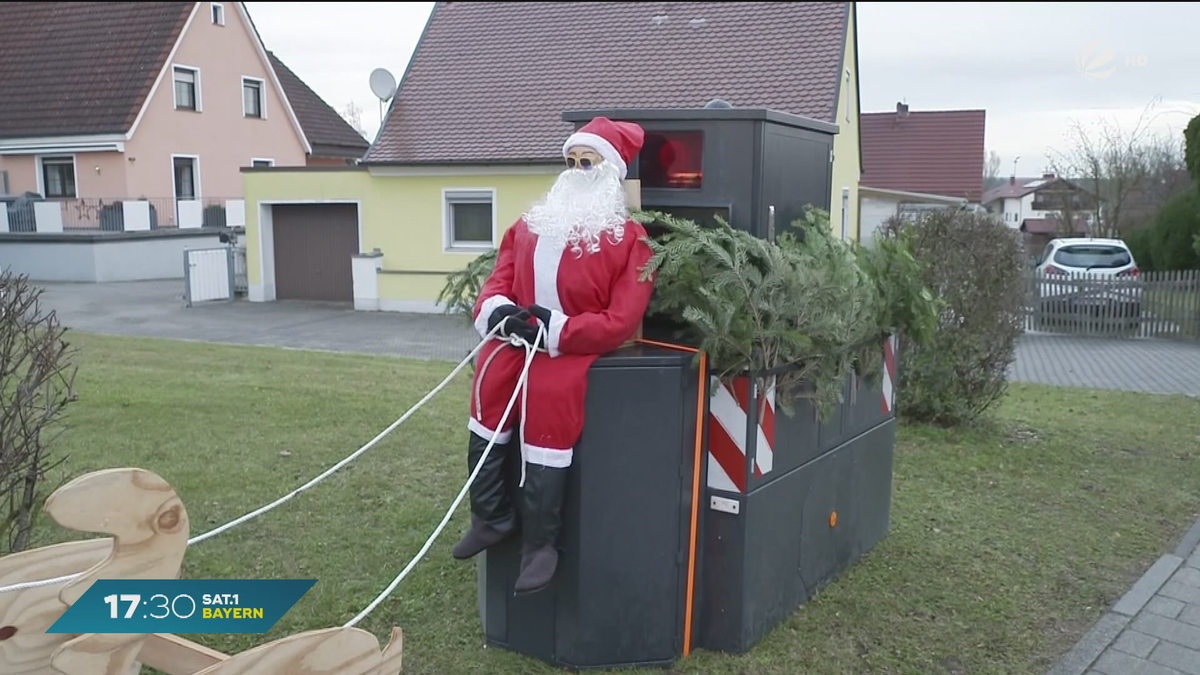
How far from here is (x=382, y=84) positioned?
890 inches

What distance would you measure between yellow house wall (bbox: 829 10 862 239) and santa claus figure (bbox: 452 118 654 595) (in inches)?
656

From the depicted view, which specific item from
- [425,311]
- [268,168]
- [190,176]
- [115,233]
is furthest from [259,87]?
[425,311]

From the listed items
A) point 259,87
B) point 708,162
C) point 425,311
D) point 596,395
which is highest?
point 259,87

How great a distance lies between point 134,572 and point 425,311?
16273mm

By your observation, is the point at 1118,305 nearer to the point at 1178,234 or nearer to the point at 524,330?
the point at 1178,234

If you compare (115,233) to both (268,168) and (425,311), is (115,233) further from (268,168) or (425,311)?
(425,311)

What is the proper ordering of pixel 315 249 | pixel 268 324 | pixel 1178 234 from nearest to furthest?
1. pixel 268 324
2. pixel 1178 234
3. pixel 315 249

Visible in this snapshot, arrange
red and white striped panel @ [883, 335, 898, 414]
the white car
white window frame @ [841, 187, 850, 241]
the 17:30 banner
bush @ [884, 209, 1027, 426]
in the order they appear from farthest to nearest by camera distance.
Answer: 1. white window frame @ [841, 187, 850, 241]
2. the white car
3. bush @ [884, 209, 1027, 426]
4. red and white striped panel @ [883, 335, 898, 414]
5. the 17:30 banner

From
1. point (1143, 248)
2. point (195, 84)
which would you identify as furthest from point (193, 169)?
point (1143, 248)

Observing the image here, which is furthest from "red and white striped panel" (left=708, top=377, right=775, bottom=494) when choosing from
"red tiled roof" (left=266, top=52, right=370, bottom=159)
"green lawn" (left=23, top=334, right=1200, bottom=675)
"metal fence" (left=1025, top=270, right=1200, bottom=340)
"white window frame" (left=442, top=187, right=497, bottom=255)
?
"red tiled roof" (left=266, top=52, right=370, bottom=159)

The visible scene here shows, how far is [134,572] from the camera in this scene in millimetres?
2844

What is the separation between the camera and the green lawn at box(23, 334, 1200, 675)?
14.0 ft

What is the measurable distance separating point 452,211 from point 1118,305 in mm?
11876

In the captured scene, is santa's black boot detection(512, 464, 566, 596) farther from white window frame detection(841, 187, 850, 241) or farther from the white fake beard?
white window frame detection(841, 187, 850, 241)
